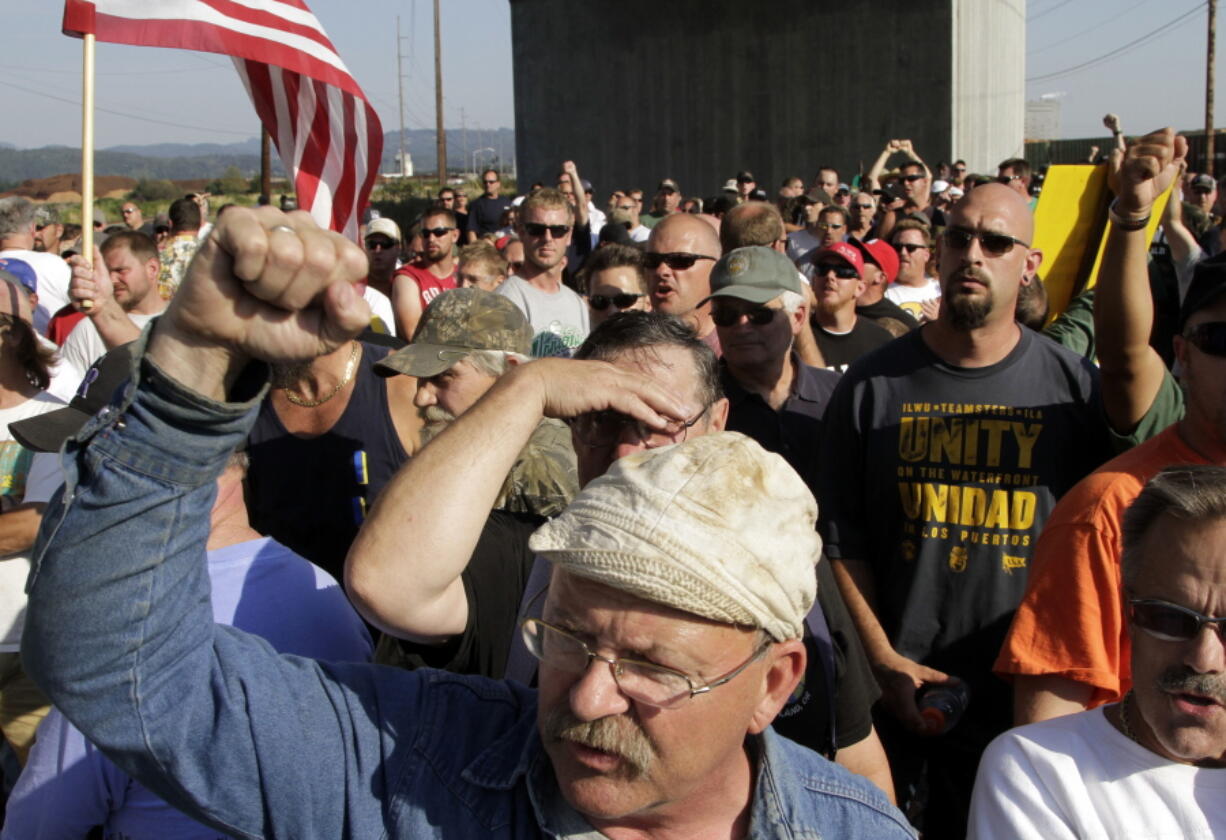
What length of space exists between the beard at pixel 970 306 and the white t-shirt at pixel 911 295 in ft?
10.8

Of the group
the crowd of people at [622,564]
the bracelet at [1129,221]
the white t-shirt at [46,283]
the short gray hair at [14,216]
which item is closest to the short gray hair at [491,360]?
the crowd of people at [622,564]

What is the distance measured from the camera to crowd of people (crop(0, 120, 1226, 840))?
4.49 ft

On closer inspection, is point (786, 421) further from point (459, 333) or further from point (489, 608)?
point (489, 608)

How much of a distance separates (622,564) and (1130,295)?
2.37m

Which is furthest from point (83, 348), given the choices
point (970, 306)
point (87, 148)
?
point (970, 306)

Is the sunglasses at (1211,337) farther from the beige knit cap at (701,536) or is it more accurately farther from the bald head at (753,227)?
the bald head at (753,227)

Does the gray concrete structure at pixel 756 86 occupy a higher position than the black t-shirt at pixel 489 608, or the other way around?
the gray concrete structure at pixel 756 86

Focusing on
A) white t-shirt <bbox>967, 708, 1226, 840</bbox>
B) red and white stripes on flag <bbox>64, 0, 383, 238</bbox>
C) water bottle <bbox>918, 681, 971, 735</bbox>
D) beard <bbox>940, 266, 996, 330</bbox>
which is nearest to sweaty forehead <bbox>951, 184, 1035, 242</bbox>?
beard <bbox>940, 266, 996, 330</bbox>

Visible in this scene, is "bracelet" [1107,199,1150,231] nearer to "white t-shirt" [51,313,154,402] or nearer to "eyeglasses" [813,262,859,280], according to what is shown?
"eyeglasses" [813,262,859,280]

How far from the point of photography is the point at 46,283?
8.04m

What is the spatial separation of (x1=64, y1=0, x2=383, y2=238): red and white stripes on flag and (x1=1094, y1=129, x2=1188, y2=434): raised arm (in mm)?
2872

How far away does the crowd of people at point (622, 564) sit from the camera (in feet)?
4.49

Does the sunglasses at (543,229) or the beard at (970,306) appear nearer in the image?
the beard at (970,306)

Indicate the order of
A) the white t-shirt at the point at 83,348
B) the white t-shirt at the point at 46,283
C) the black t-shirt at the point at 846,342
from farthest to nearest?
the white t-shirt at the point at 46,283 < the white t-shirt at the point at 83,348 < the black t-shirt at the point at 846,342
